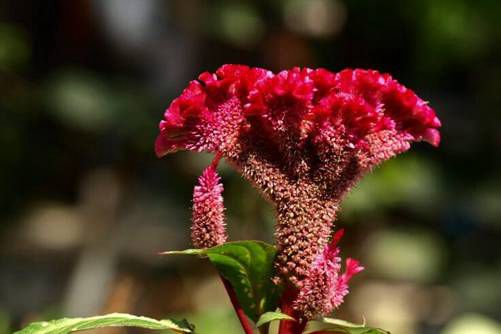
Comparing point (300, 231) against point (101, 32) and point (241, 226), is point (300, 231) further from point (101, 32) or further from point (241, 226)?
point (101, 32)

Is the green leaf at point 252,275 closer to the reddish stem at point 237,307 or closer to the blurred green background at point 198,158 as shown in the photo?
the reddish stem at point 237,307

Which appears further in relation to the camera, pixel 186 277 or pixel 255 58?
pixel 255 58

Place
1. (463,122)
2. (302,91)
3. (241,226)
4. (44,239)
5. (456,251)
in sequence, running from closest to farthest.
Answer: (302,91) → (241,226) → (456,251) → (463,122) → (44,239)

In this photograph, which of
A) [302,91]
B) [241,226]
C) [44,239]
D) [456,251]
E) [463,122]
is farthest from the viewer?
[44,239]

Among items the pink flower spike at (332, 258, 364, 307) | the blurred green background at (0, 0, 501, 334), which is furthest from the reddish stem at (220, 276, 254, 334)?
the blurred green background at (0, 0, 501, 334)

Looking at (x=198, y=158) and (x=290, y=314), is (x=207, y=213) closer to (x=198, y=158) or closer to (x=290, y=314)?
(x=290, y=314)

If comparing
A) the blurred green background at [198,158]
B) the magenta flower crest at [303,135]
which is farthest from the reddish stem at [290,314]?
the blurred green background at [198,158]

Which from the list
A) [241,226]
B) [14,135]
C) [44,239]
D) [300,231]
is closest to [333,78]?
[300,231]
